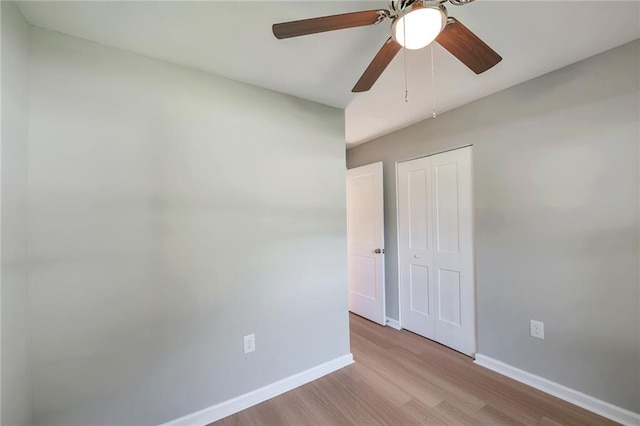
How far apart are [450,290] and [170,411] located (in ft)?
7.76

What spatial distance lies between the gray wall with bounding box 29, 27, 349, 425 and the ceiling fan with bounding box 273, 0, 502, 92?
0.95 m

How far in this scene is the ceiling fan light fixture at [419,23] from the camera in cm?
93

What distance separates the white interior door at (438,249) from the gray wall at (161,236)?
1.17 metres

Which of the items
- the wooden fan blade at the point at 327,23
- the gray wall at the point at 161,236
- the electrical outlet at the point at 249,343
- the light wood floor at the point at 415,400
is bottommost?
the light wood floor at the point at 415,400

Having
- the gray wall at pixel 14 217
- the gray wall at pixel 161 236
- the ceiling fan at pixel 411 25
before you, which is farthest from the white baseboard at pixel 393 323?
the gray wall at pixel 14 217

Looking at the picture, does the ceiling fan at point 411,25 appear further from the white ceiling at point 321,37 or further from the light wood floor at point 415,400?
the light wood floor at point 415,400

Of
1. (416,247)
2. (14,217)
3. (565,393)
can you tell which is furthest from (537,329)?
(14,217)

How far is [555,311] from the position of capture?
1.79 m

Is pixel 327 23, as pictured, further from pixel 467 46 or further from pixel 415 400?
pixel 415 400

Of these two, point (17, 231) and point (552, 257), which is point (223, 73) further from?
point (552, 257)

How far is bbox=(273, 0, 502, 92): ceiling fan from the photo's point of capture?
3.10ft

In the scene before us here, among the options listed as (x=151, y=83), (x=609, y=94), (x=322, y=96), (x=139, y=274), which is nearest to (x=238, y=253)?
(x=139, y=274)

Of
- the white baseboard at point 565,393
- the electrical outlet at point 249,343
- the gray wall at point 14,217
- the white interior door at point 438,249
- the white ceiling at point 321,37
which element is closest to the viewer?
the gray wall at point 14,217

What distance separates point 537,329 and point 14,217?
3.15 meters
